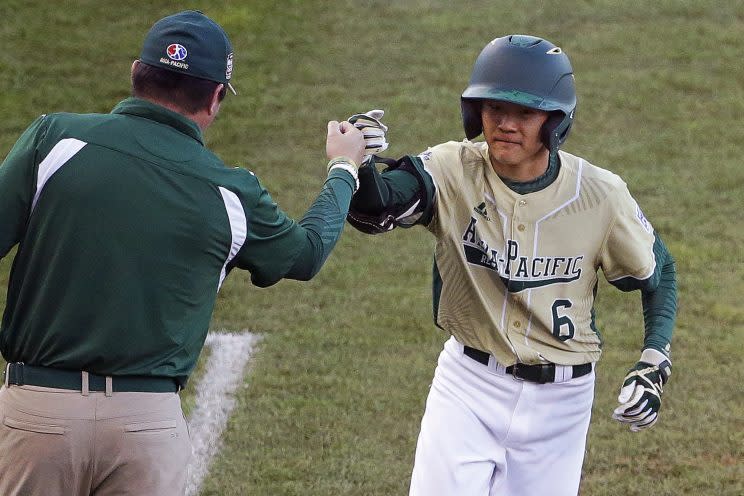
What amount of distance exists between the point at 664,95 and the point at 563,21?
184 cm

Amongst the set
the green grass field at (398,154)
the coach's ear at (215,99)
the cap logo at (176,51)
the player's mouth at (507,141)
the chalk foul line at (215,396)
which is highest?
the cap logo at (176,51)

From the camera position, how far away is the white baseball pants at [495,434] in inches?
171

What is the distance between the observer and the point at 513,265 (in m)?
4.41

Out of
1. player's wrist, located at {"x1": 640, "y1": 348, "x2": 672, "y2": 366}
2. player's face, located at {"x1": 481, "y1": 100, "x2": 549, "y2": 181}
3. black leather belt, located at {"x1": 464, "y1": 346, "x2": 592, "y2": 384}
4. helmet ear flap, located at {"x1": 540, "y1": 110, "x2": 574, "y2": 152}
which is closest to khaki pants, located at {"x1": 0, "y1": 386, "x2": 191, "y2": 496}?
black leather belt, located at {"x1": 464, "y1": 346, "x2": 592, "y2": 384}

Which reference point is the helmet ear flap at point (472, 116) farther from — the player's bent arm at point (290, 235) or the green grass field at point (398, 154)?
the green grass field at point (398, 154)

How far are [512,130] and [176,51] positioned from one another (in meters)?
1.21

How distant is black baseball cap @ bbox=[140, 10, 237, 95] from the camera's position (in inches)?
147

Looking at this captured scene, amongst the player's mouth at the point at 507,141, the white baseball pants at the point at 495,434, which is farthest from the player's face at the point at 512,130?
the white baseball pants at the point at 495,434

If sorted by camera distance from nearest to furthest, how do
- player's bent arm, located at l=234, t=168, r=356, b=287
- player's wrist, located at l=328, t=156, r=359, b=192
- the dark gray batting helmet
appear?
player's bent arm, located at l=234, t=168, r=356, b=287 < player's wrist, located at l=328, t=156, r=359, b=192 < the dark gray batting helmet

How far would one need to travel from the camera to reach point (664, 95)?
40.5ft

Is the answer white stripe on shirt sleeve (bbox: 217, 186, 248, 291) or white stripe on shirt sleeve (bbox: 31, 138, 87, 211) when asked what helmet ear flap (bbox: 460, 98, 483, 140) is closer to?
white stripe on shirt sleeve (bbox: 217, 186, 248, 291)

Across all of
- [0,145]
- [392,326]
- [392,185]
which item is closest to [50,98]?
[0,145]

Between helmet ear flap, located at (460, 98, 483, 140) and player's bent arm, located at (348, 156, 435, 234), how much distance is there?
0.74 ft

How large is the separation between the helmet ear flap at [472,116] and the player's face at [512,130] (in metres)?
0.06
